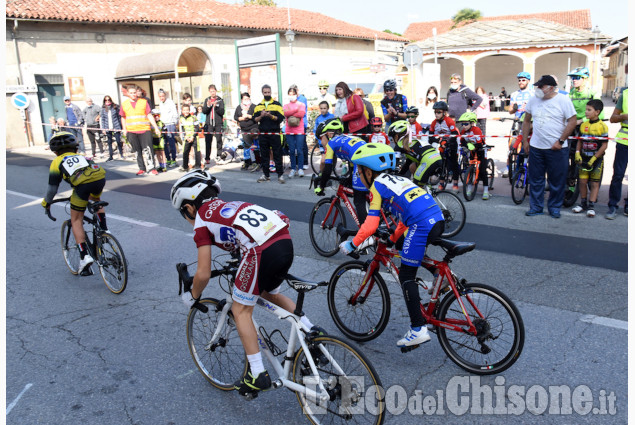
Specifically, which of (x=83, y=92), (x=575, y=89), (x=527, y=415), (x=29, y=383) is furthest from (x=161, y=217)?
(x=83, y=92)

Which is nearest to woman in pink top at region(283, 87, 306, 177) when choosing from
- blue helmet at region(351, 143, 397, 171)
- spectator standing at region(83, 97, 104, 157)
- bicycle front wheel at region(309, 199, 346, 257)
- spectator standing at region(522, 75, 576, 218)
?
spectator standing at region(522, 75, 576, 218)

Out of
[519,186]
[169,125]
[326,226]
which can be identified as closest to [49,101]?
[169,125]

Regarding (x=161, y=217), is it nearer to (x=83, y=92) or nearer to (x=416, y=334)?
(x=416, y=334)

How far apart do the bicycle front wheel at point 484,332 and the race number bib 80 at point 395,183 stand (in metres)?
0.84

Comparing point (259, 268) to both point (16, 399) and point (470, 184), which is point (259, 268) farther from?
point (470, 184)

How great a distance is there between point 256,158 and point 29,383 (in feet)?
34.1

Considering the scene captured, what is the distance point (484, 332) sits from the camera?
143 inches

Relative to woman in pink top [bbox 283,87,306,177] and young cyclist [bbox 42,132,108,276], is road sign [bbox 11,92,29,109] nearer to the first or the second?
woman in pink top [bbox 283,87,306,177]

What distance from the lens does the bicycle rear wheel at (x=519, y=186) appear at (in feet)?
29.0

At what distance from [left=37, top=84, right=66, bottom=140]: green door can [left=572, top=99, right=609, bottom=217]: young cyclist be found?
2279cm

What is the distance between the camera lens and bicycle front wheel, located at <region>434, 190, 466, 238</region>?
7.04 m

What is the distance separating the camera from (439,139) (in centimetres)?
962

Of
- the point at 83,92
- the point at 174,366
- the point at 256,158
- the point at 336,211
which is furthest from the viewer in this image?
the point at 83,92

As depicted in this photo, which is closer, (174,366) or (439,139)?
(174,366)
